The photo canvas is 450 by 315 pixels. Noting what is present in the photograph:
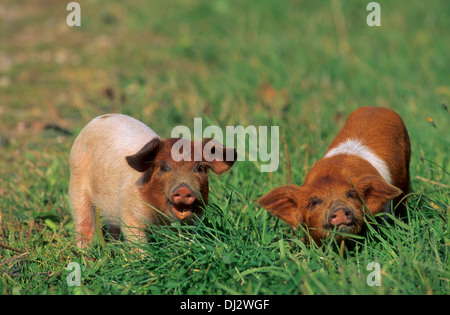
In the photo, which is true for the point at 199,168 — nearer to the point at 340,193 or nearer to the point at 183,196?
the point at 183,196

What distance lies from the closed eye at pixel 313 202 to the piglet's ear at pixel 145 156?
1.03 m

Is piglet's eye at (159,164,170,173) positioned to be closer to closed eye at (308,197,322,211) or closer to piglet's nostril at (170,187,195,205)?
piglet's nostril at (170,187,195,205)

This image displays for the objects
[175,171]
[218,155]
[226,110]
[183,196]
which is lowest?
[183,196]

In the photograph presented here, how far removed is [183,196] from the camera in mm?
3707

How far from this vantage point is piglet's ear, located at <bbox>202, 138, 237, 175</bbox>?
4.05 meters

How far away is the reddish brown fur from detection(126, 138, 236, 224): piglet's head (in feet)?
1.40

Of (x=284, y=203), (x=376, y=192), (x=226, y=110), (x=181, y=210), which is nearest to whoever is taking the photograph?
(x=181, y=210)

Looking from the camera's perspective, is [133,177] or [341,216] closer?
[341,216]

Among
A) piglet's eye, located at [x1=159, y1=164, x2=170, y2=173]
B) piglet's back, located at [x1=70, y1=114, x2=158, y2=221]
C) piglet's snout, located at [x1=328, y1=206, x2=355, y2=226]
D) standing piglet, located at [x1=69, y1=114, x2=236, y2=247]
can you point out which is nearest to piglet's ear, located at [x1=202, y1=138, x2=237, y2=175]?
standing piglet, located at [x1=69, y1=114, x2=236, y2=247]

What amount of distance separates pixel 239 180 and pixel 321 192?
1.28 meters

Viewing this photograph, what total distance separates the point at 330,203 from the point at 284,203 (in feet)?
1.21

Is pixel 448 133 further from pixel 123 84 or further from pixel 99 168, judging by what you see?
pixel 123 84

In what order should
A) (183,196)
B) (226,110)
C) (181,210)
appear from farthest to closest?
(226,110)
(181,210)
(183,196)

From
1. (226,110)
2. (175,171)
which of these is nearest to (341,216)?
(175,171)
